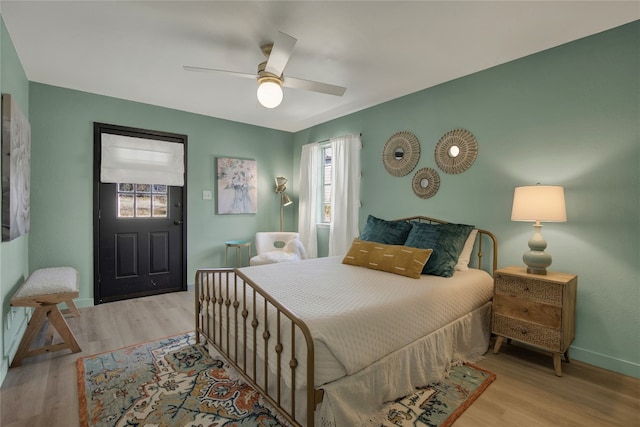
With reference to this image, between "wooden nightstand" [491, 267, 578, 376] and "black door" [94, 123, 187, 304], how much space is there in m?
3.81

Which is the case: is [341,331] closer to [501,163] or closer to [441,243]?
[441,243]

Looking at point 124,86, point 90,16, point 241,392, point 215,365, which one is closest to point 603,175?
point 241,392

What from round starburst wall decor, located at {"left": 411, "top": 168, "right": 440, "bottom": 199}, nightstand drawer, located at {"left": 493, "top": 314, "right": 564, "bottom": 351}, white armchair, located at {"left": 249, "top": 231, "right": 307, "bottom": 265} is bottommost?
nightstand drawer, located at {"left": 493, "top": 314, "right": 564, "bottom": 351}

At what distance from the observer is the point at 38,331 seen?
241 cm

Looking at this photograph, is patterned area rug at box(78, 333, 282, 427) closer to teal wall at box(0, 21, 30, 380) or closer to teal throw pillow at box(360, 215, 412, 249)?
teal wall at box(0, 21, 30, 380)

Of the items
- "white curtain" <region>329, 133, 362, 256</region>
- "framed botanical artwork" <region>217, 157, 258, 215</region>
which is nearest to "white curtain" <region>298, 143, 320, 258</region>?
"white curtain" <region>329, 133, 362, 256</region>

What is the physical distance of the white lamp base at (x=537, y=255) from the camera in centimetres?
232

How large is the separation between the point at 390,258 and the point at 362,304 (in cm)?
97

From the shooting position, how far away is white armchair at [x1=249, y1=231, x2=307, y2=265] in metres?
4.22

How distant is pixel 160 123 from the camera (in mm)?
4055

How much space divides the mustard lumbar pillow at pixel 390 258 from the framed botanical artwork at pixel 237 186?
2295 millimetres

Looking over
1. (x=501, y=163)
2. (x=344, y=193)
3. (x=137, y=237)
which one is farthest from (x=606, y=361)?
(x=137, y=237)

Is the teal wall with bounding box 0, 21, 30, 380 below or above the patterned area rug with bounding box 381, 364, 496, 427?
above

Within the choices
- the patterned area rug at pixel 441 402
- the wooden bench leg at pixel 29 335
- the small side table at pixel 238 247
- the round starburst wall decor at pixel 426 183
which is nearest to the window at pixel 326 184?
the small side table at pixel 238 247
